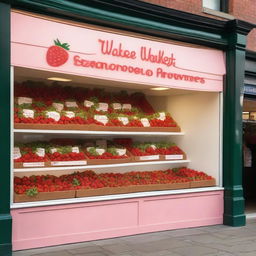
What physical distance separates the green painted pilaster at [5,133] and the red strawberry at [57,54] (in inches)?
29.1

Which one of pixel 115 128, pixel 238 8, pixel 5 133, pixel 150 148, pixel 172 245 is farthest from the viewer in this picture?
pixel 238 8

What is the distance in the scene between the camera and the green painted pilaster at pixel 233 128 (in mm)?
8797

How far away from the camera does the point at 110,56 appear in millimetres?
7402

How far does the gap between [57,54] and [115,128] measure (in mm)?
2091

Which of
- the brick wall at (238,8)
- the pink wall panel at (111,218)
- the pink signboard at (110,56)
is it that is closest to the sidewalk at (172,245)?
the pink wall panel at (111,218)

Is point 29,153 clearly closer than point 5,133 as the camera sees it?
No

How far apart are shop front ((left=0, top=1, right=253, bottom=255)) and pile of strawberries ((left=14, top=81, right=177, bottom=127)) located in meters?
0.02

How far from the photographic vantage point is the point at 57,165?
752 cm

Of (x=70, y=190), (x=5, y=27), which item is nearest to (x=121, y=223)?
(x=70, y=190)

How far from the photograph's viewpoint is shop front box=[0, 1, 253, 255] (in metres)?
6.67

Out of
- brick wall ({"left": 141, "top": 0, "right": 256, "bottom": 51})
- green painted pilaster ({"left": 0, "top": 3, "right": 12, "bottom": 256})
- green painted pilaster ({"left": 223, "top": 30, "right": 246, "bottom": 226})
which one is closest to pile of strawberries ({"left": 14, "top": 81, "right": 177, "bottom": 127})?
green painted pilaster ({"left": 0, "top": 3, "right": 12, "bottom": 256})

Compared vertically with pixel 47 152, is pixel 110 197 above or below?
below

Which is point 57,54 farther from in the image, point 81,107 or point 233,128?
point 233,128

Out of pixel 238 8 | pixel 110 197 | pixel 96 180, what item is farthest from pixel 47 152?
pixel 238 8
